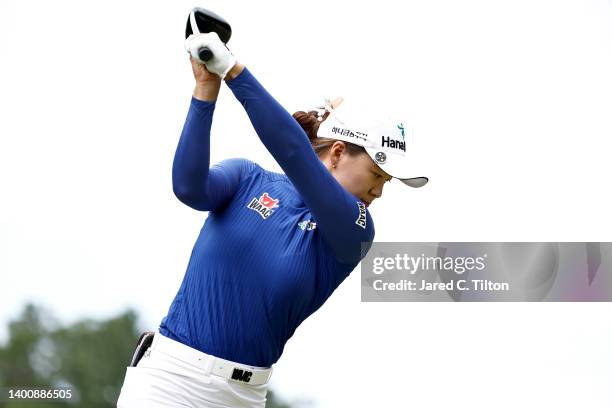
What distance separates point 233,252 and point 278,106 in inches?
25.4

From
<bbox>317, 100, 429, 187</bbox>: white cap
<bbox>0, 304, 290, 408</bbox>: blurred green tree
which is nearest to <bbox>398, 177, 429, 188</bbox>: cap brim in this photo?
<bbox>317, 100, 429, 187</bbox>: white cap

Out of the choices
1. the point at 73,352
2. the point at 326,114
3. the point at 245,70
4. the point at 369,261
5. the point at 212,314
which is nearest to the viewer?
the point at 245,70

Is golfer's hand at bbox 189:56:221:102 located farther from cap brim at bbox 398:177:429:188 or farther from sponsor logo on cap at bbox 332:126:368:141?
cap brim at bbox 398:177:429:188

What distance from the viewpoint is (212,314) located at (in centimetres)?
370

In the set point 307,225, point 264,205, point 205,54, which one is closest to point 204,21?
point 205,54

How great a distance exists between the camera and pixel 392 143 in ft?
12.7

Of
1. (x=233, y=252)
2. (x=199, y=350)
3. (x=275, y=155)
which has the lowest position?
(x=199, y=350)

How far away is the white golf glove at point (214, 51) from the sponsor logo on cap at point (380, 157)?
0.80 meters

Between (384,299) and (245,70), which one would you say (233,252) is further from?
(384,299)

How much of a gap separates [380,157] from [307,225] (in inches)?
14.7

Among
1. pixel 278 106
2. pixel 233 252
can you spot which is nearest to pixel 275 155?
pixel 278 106

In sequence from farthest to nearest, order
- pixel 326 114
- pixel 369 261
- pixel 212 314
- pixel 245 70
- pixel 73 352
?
pixel 73 352, pixel 369 261, pixel 326 114, pixel 212 314, pixel 245 70

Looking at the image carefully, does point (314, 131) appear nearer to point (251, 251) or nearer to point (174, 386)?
point (251, 251)

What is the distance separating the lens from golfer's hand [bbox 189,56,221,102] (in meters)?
3.42
